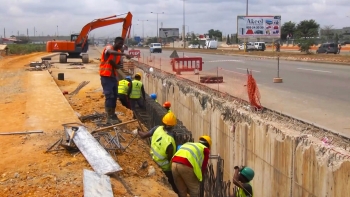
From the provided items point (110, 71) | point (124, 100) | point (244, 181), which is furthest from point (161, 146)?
point (124, 100)

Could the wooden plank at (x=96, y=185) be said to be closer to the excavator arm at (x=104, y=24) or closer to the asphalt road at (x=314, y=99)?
the asphalt road at (x=314, y=99)

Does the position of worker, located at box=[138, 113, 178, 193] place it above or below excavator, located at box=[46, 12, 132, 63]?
below

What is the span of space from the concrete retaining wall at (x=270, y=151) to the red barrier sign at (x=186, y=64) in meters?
8.60

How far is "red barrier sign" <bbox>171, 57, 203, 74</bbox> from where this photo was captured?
19797 mm

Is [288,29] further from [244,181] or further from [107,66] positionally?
[244,181]

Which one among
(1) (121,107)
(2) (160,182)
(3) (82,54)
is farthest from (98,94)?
(3) (82,54)

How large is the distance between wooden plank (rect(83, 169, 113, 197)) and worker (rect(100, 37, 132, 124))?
12.7ft

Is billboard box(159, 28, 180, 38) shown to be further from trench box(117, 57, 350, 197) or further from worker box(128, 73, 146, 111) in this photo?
trench box(117, 57, 350, 197)

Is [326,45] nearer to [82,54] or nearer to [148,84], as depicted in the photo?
[82,54]

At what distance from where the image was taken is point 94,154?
21.8ft

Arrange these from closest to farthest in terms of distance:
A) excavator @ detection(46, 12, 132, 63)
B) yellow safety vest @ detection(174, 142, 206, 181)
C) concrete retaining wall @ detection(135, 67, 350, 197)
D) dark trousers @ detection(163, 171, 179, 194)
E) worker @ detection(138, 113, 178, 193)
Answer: concrete retaining wall @ detection(135, 67, 350, 197) < yellow safety vest @ detection(174, 142, 206, 181) < worker @ detection(138, 113, 178, 193) < dark trousers @ detection(163, 171, 179, 194) < excavator @ detection(46, 12, 132, 63)

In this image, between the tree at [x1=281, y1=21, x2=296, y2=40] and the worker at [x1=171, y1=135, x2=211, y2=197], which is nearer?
the worker at [x1=171, y1=135, x2=211, y2=197]

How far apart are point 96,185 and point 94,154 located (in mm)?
1265

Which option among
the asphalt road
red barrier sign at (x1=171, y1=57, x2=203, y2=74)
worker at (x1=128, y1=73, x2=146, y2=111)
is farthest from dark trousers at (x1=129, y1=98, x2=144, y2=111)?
red barrier sign at (x1=171, y1=57, x2=203, y2=74)
